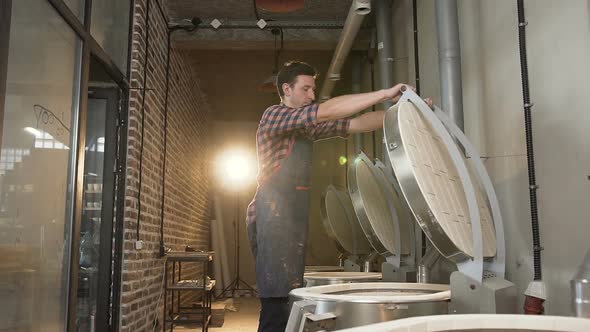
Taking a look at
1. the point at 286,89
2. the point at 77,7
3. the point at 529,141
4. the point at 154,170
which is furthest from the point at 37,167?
the point at 154,170

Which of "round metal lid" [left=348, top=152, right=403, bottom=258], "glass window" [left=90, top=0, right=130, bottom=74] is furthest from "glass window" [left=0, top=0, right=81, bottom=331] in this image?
"round metal lid" [left=348, top=152, right=403, bottom=258]

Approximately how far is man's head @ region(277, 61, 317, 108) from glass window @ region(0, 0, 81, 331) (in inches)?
46.8

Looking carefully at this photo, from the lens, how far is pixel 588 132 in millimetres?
1718

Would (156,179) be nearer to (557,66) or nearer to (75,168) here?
(75,168)

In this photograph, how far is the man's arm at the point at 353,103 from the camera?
1.91 meters

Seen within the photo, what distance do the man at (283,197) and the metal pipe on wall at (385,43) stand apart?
7.50 ft

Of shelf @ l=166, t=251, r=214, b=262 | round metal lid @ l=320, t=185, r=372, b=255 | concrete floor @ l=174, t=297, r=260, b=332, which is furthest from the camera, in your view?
concrete floor @ l=174, t=297, r=260, b=332

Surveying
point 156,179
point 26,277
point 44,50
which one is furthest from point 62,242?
point 156,179

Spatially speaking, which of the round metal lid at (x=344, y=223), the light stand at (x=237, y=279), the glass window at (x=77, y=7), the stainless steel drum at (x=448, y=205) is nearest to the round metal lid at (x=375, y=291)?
the stainless steel drum at (x=448, y=205)

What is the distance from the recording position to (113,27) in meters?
3.87

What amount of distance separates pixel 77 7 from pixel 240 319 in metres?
4.33

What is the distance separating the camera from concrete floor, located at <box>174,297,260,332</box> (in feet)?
18.9

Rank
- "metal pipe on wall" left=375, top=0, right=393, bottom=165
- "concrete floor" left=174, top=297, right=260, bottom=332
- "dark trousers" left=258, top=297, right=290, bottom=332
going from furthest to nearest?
"concrete floor" left=174, top=297, right=260, bottom=332 → "metal pipe on wall" left=375, top=0, right=393, bottom=165 → "dark trousers" left=258, top=297, right=290, bottom=332

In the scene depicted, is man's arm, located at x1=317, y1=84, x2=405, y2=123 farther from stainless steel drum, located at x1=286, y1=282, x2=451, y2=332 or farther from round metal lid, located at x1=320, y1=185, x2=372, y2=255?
round metal lid, located at x1=320, y1=185, x2=372, y2=255
